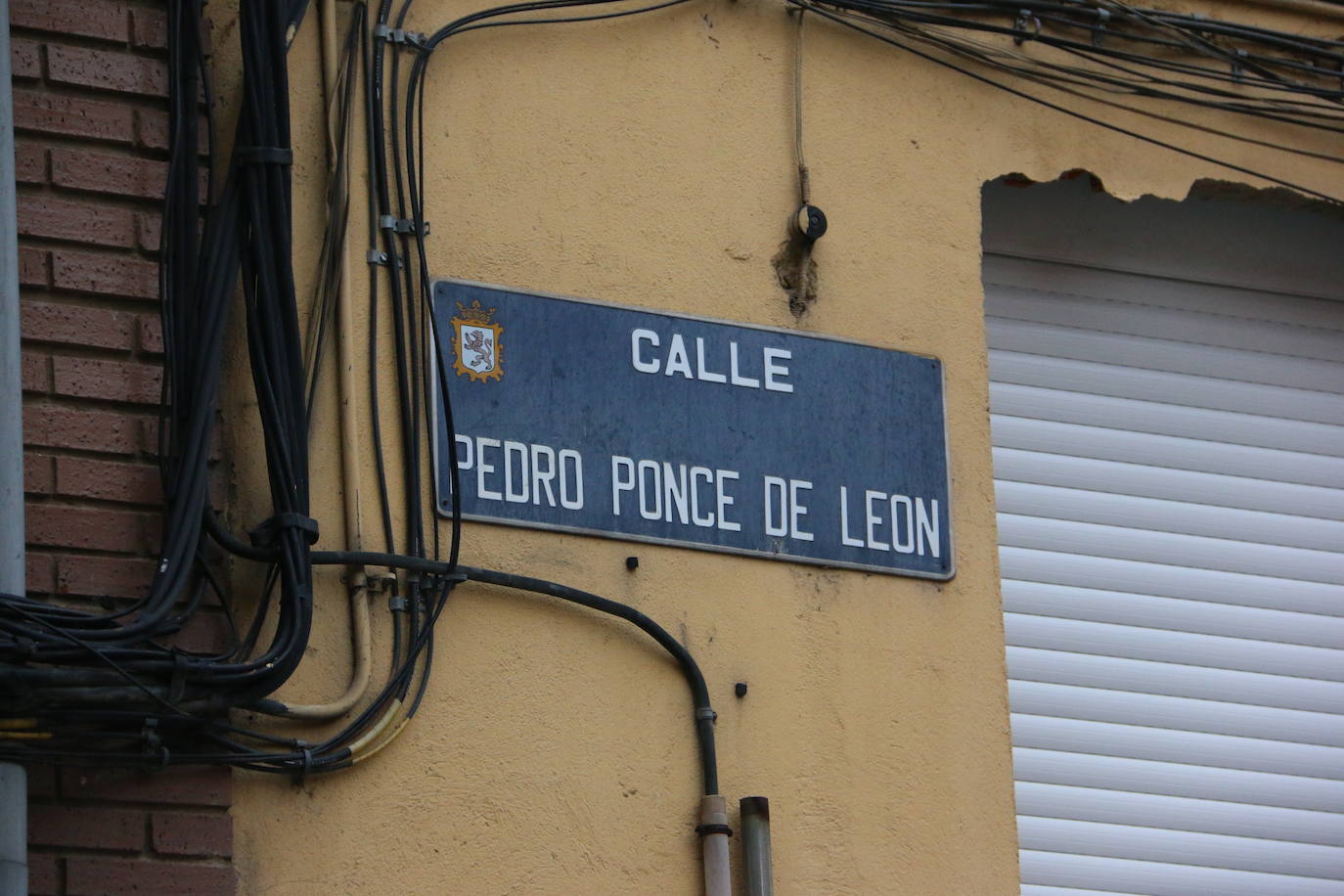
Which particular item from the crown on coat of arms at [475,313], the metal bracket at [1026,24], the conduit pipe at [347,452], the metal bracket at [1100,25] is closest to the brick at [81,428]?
the conduit pipe at [347,452]

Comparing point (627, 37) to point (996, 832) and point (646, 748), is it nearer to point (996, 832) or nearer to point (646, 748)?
point (646, 748)

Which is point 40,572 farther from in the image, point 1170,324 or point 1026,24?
point 1170,324

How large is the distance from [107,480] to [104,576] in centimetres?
21

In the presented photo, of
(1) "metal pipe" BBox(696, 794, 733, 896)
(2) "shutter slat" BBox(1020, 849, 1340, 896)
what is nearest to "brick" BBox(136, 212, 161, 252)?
(1) "metal pipe" BBox(696, 794, 733, 896)

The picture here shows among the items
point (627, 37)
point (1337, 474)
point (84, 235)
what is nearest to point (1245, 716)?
point (1337, 474)

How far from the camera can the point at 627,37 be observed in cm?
534

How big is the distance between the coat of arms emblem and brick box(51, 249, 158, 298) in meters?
0.73

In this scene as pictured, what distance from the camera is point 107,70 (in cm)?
458

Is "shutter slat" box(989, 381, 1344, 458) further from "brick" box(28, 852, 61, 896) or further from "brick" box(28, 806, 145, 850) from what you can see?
"brick" box(28, 852, 61, 896)

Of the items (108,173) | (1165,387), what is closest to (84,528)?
(108,173)

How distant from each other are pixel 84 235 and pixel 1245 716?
11.2ft

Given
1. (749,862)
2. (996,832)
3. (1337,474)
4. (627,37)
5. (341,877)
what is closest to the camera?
(341,877)

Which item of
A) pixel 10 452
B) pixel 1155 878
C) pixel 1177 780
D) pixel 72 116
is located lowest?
pixel 1155 878

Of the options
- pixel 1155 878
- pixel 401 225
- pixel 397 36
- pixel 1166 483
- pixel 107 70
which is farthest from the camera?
pixel 1166 483
